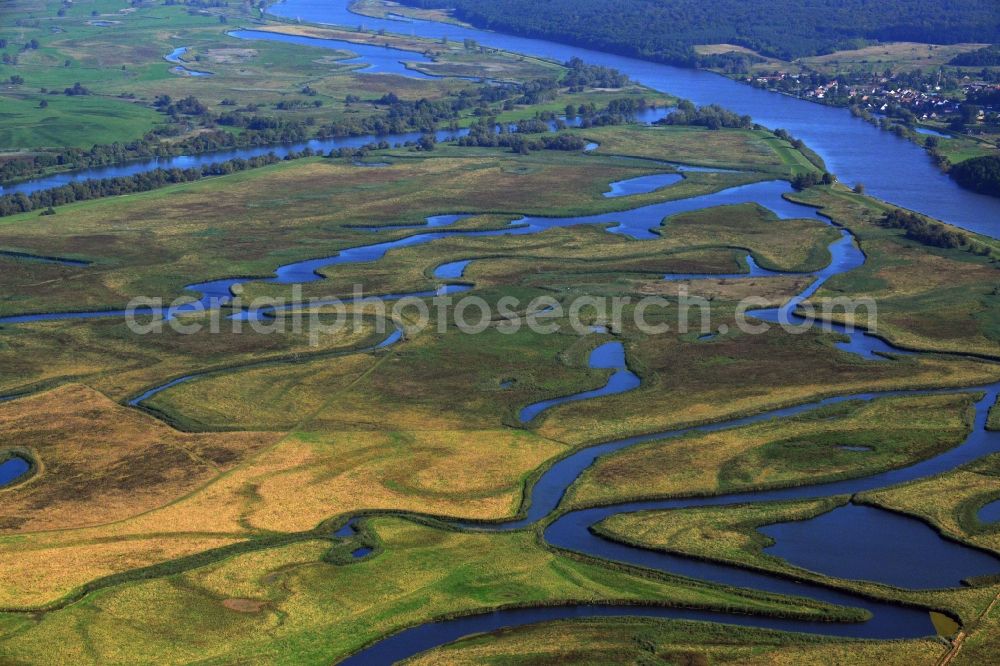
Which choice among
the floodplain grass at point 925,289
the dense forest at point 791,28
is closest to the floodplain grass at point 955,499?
the floodplain grass at point 925,289

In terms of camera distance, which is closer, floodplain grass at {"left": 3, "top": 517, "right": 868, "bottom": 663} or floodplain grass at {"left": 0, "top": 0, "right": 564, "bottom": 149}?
floodplain grass at {"left": 3, "top": 517, "right": 868, "bottom": 663}

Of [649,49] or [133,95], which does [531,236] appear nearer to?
[133,95]

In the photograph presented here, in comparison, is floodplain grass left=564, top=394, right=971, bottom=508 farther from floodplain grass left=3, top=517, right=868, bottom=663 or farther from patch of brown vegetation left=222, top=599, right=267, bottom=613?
patch of brown vegetation left=222, top=599, right=267, bottom=613

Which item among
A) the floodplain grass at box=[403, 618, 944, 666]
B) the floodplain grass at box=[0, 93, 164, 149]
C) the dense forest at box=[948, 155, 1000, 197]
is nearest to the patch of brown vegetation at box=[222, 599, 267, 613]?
the floodplain grass at box=[403, 618, 944, 666]

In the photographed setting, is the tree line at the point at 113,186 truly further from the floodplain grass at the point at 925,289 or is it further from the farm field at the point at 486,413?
the floodplain grass at the point at 925,289

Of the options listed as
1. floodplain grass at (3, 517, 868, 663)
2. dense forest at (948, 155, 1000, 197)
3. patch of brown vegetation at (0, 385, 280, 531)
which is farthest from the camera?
dense forest at (948, 155, 1000, 197)

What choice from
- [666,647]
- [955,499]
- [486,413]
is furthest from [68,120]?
[666,647]

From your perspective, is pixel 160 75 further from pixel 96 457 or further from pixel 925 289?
pixel 96 457
